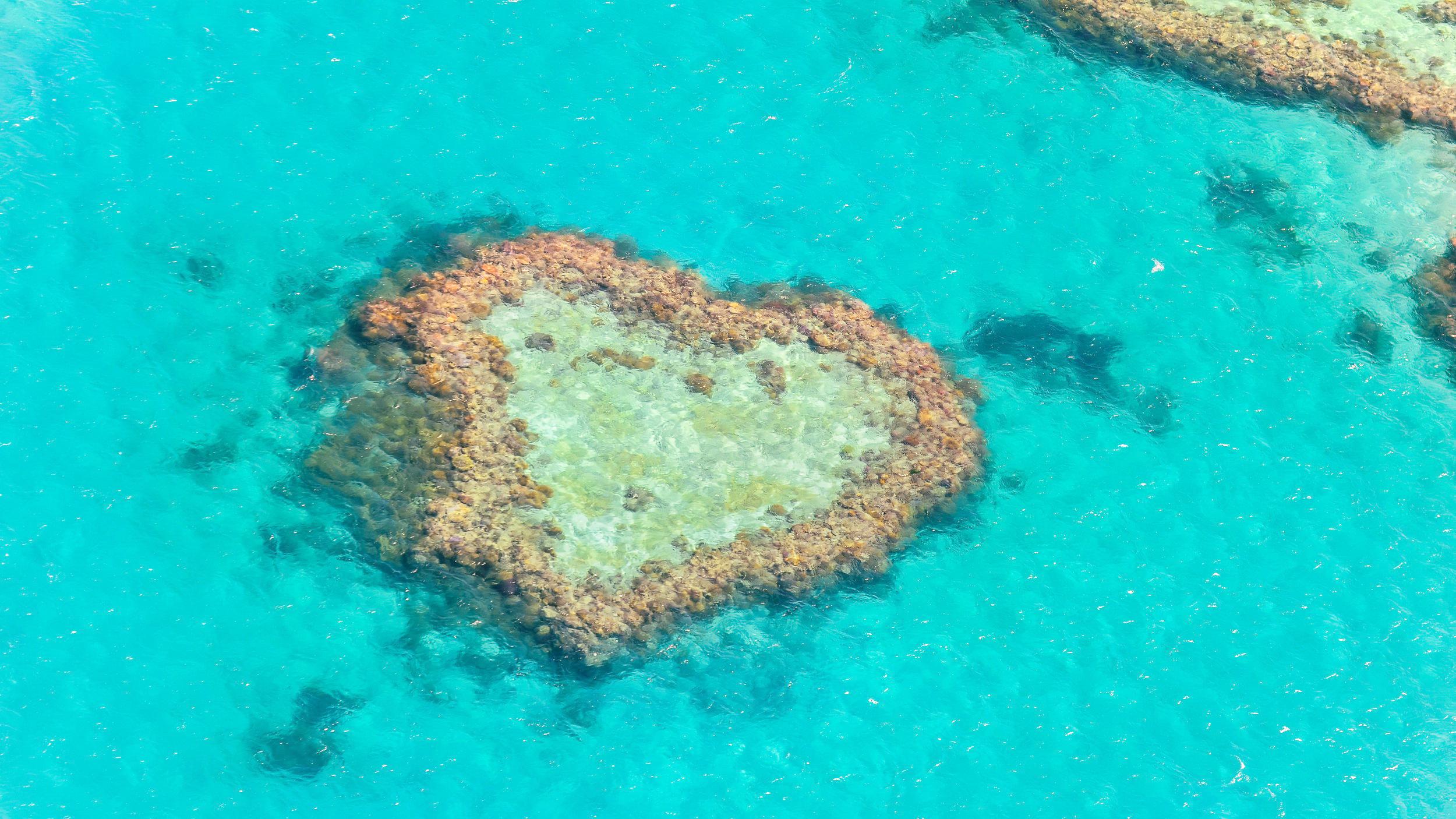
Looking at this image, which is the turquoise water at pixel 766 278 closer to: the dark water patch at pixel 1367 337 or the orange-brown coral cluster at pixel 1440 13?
the dark water patch at pixel 1367 337

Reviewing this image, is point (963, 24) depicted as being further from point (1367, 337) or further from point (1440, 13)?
point (1440, 13)

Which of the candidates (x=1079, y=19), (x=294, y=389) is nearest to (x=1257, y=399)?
(x=1079, y=19)

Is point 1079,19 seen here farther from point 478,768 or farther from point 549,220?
point 478,768

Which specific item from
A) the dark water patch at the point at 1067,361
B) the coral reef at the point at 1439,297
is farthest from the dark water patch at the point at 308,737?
the coral reef at the point at 1439,297

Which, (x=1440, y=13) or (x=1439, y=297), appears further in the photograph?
(x=1440, y=13)

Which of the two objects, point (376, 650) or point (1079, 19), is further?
point (1079, 19)

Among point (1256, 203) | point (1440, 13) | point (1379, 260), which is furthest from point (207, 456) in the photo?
point (1440, 13)
